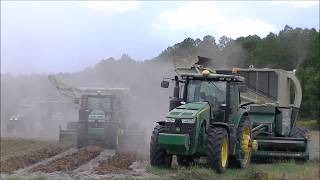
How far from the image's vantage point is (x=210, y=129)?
51.6ft

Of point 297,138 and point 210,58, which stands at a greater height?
point 210,58

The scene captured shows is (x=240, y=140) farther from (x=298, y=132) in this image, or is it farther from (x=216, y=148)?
(x=298, y=132)

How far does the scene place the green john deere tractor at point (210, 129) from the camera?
15141mm

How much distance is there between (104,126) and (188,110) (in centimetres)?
1144

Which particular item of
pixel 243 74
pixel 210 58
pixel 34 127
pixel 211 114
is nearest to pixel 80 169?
pixel 211 114

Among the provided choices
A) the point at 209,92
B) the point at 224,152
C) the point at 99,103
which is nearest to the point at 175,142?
the point at 224,152

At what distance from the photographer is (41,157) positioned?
68.5ft

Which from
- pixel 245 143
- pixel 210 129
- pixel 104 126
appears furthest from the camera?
pixel 104 126

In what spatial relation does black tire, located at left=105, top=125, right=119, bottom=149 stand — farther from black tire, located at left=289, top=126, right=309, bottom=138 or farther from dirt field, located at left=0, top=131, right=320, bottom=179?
black tire, located at left=289, top=126, right=309, bottom=138

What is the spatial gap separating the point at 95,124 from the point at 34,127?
19.6 meters

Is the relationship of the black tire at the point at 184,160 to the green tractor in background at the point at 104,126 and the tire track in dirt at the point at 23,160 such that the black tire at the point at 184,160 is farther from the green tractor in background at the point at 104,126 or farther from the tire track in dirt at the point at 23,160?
the green tractor in background at the point at 104,126

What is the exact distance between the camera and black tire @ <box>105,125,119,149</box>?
26.1 metres

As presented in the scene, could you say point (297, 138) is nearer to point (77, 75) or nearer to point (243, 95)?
point (243, 95)

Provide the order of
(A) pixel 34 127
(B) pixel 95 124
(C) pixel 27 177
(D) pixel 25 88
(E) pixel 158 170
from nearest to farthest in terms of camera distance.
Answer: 1. (C) pixel 27 177
2. (E) pixel 158 170
3. (B) pixel 95 124
4. (A) pixel 34 127
5. (D) pixel 25 88
